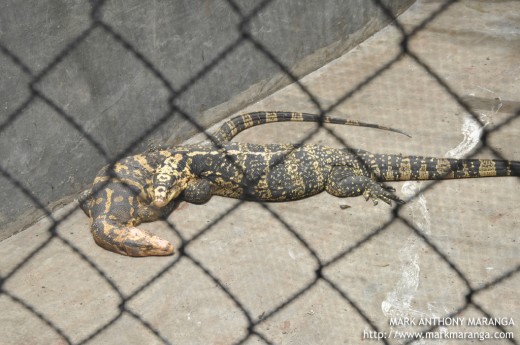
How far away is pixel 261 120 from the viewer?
682cm

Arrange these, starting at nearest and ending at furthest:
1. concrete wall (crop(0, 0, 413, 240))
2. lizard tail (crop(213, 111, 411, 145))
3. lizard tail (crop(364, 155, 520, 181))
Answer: concrete wall (crop(0, 0, 413, 240)) → lizard tail (crop(364, 155, 520, 181)) → lizard tail (crop(213, 111, 411, 145))

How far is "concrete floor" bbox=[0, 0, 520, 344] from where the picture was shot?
471 cm

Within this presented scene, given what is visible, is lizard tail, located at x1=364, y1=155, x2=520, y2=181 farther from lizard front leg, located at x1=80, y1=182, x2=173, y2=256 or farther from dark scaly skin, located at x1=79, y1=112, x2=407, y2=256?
lizard front leg, located at x1=80, y1=182, x2=173, y2=256

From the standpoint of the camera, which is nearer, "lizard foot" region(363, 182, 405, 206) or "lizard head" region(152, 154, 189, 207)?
"lizard foot" region(363, 182, 405, 206)

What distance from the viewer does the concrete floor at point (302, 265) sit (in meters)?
4.71

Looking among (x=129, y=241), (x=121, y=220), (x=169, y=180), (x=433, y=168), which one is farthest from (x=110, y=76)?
(x=433, y=168)

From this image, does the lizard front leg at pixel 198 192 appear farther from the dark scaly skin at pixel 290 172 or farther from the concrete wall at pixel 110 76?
the concrete wall at pixel 110 76

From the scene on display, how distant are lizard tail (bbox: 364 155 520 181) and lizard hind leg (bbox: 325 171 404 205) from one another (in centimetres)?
15

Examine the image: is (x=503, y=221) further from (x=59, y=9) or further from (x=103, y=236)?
(x=59, y=9)

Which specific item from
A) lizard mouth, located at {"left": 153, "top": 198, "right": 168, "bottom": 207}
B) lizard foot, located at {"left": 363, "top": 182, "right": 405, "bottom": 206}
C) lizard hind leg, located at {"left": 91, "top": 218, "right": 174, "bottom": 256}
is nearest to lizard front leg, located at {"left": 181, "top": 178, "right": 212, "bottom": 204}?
lizard mouth, located at {"left": 153, "top": 198, "right": 168, "bottom": 207}

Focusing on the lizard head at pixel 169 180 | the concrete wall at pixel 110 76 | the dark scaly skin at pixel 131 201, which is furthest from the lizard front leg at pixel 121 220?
the concrete wall at pixel 110 76

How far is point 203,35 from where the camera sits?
20.7ft

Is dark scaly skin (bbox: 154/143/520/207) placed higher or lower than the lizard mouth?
lower

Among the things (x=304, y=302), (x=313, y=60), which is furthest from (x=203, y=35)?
(x=304, y=302)
